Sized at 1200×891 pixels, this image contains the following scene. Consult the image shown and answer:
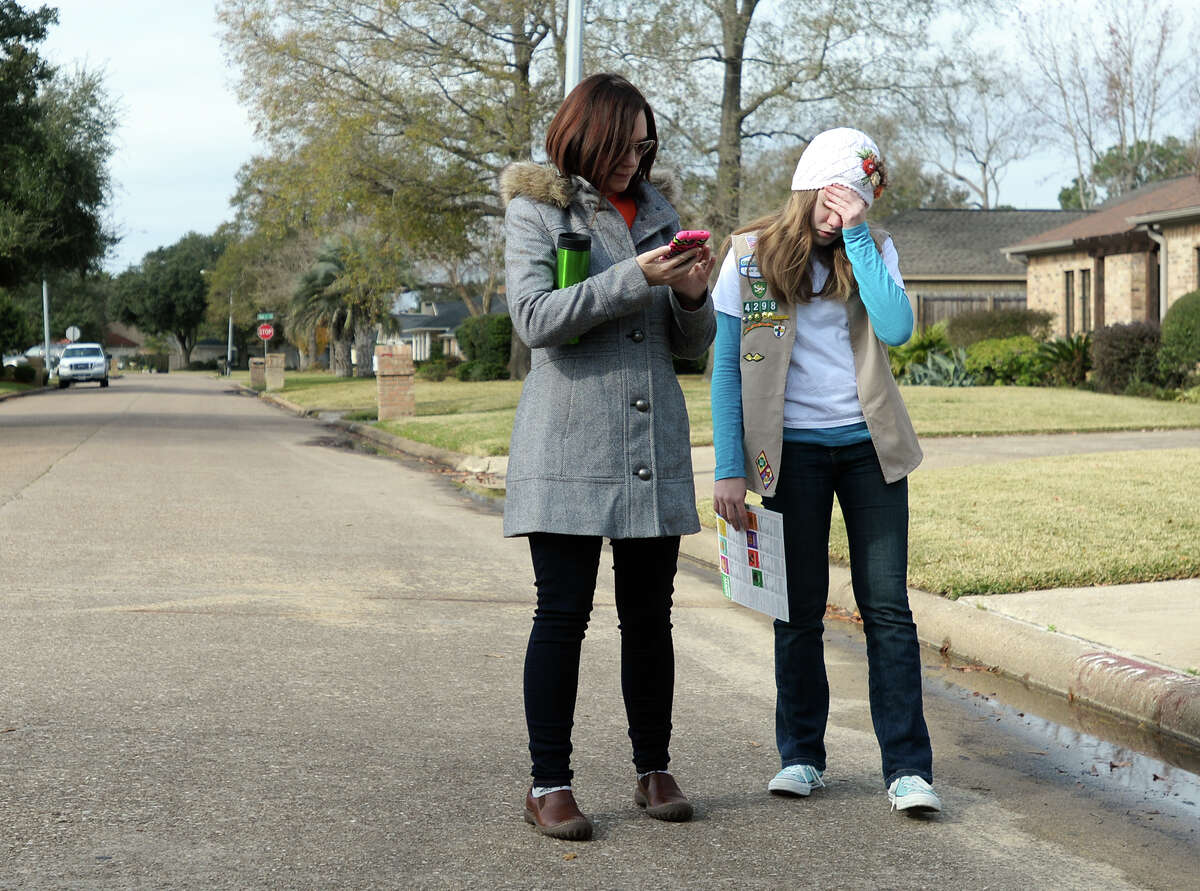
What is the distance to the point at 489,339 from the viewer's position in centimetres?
4359

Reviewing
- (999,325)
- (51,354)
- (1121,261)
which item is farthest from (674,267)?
(51,354)

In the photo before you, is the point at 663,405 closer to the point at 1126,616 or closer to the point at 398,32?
the point at 1126,616

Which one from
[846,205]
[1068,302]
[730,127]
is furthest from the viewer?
[730,127]

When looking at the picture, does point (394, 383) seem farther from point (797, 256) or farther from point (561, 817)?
point (561, 817)

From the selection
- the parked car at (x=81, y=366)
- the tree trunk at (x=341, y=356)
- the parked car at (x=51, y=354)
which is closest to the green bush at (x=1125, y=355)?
the parked car at (x=81, y=366)

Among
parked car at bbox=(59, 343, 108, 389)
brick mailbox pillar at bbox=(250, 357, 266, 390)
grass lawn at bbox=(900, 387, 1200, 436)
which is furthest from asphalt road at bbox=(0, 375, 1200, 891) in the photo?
brick mailbox pillar at bbox=(250, 357, 266, 390)

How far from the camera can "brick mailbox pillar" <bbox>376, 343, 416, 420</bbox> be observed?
2361 cm

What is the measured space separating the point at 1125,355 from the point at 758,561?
20847 mm

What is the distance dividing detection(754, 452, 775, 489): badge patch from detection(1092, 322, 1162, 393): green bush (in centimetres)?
2043

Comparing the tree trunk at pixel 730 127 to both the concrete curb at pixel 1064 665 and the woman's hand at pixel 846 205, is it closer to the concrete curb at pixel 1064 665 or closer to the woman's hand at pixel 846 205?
the concrete curb at pixel 1064 665

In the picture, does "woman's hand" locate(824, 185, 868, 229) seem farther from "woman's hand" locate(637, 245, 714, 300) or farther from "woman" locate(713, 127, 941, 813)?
"woman's hand" locate(637, 245, 714, 300)

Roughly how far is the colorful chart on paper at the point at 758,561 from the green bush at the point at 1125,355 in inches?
804

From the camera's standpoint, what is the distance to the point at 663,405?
360 cm

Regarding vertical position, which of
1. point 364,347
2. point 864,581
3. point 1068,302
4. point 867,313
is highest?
point 1068,302
